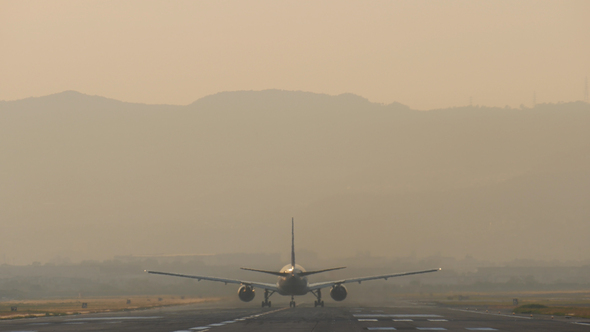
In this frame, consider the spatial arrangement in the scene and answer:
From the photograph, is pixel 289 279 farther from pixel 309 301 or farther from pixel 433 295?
pixel 433 295

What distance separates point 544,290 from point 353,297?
75.1 meters

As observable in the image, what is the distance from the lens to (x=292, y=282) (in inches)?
3142

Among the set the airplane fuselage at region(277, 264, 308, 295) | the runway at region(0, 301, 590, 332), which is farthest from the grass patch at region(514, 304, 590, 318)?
the airplane fuselage at region(277, 264, 308, 295)

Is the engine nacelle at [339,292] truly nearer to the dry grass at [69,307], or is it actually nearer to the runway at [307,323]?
the dry grass at [69,307]

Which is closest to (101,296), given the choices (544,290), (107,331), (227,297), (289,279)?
(227,297)

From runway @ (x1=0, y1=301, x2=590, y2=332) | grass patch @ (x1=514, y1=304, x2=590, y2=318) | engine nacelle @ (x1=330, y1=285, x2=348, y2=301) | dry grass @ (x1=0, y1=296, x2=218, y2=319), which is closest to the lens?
runway @ (x1=0, y1=301, x2=590, y2=332)

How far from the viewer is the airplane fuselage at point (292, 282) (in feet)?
261

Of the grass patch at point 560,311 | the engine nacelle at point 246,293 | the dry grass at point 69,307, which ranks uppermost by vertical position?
the engine nacelle at point 246,293

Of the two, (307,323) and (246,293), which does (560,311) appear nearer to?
(307,323)

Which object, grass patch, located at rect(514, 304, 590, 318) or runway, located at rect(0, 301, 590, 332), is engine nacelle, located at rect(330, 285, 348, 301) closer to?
grass patch, located at rect(514, 304, 590, 318)

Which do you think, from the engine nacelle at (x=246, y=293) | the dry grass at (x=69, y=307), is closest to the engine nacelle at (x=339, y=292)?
the engine nacelle at (x=246, y=293)

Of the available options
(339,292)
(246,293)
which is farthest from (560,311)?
(246,293)

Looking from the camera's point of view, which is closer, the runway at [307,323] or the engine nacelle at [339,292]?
the runway at [307,323]

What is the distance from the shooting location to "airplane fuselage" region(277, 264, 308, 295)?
7969 centimetres
